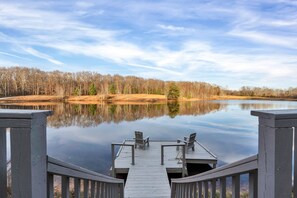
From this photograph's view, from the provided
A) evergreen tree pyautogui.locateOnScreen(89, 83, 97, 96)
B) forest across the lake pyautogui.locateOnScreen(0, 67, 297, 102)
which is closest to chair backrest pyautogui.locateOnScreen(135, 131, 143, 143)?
forest across the lake pyautogui.locateOnScreen(0, 67, 297, 102)

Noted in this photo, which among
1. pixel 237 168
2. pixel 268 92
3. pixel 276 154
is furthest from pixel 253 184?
pixel 268 92

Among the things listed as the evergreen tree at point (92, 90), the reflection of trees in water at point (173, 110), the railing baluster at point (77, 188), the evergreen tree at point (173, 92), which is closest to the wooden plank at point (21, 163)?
the railing baluster at point (77, 188)

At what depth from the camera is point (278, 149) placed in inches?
34.5

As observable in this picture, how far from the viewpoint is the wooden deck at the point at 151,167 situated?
5648 mm

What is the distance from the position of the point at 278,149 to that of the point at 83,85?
65.6 meters

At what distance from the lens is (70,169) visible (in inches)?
49.5

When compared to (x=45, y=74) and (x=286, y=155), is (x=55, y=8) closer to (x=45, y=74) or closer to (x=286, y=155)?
(x=286, y=155)

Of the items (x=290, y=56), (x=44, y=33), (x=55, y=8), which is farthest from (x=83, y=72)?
(x=290, y=56)

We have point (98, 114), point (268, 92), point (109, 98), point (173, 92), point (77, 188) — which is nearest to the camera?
point (77, 188)

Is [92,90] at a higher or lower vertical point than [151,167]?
higher

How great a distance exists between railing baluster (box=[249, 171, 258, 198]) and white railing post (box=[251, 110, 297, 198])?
138 mm

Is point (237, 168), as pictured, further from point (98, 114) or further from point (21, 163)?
point (98, 114)

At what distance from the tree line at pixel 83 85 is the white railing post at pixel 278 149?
45.3 m

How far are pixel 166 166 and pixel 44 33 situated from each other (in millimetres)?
36393
